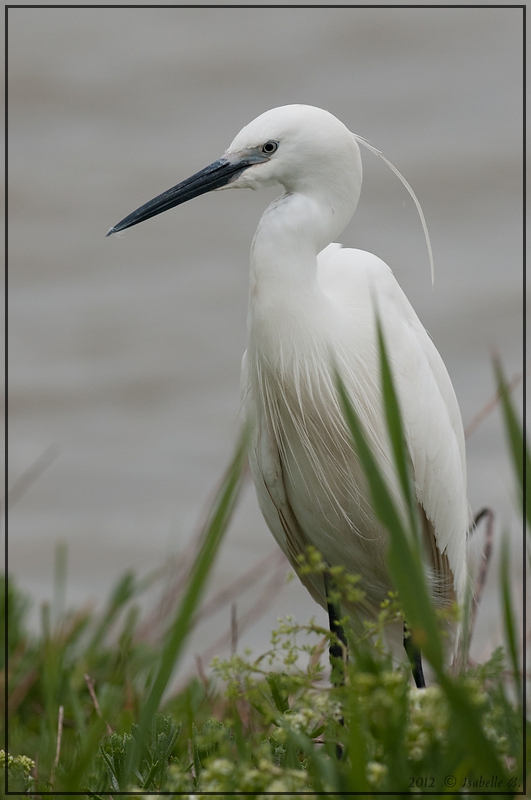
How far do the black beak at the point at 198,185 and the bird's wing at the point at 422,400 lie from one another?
0.36m

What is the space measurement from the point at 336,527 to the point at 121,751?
2.96 ft

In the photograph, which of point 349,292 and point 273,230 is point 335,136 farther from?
point 349,292

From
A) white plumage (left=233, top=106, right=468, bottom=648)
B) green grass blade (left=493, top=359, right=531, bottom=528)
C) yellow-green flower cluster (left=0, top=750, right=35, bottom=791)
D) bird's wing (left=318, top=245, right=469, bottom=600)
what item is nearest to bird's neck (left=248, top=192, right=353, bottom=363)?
white plumage (left=233, top=106, right=468, bottom=648)

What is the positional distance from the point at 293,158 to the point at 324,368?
1.33ft

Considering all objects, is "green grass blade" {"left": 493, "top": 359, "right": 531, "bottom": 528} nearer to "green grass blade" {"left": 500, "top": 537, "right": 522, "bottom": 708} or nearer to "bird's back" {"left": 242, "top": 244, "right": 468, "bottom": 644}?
"green grass blade" {"left": 500, "top": 537, "right": 522, "bottom": 708}

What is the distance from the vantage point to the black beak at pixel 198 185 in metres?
1.77

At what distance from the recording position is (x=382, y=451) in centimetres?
196

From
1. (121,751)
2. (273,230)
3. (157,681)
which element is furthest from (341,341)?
(157,681)

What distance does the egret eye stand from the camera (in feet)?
5.71

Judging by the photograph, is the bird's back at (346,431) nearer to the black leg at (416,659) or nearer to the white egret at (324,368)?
the white egret at (324,368)

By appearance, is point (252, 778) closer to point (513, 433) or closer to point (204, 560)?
point (204, 560)

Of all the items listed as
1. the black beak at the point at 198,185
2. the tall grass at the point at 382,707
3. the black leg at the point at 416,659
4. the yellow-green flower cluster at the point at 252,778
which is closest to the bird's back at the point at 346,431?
the black leg at the point at 416,659

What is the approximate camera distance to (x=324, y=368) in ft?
6.12

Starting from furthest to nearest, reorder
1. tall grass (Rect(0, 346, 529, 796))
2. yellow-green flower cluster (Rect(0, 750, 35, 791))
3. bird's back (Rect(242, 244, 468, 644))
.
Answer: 1. bird's back (Rect(242, 244, 468, 644))
2. yellow-green flower cluster (Rect(0, 750, 35, 791))
3. tall grass (Rect(0, 346, 529, 796))
